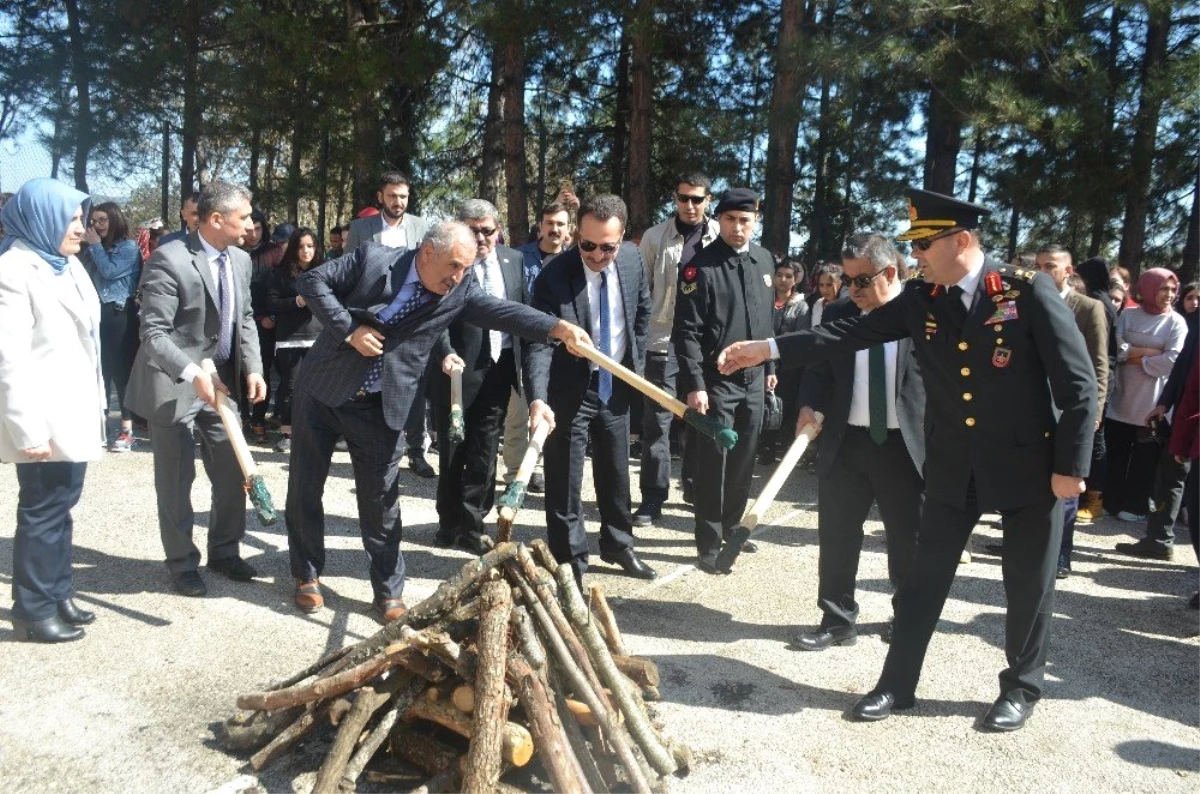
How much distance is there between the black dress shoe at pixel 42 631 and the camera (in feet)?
14.6

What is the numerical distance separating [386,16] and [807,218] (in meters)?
7.20

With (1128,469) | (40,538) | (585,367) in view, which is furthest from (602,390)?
(1128,469)

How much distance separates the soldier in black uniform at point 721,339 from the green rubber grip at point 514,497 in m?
2.01

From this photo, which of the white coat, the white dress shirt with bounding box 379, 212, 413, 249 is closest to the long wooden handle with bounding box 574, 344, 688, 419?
the white coat

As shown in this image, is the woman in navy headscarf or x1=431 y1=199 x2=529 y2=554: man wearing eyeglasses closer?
the woman in navy headscarf

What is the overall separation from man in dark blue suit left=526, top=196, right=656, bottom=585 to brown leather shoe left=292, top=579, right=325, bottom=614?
121 centimetres

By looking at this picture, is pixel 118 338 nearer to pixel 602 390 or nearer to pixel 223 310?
pixel 223 310

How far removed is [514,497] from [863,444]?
176cm

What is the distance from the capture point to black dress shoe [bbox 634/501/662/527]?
7004 millimetres

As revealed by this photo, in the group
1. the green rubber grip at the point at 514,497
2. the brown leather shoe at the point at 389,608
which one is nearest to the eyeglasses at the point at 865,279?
the green rubber grip at the point at 514,497

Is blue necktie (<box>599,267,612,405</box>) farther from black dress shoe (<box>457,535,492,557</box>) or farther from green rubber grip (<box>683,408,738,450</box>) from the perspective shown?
black dress shoe (<box>457,535,492,557</box>)

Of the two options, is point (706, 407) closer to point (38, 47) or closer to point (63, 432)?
point (63, 432)

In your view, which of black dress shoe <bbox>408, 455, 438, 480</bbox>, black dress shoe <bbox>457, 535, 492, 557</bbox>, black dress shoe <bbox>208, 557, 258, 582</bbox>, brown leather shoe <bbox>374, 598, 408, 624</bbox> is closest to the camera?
brown leather shoe <bbox>374, 598, 408, 624</bbox>

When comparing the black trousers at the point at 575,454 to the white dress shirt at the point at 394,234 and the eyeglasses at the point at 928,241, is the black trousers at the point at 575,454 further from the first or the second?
the white dress shirt at the point at 394,234
